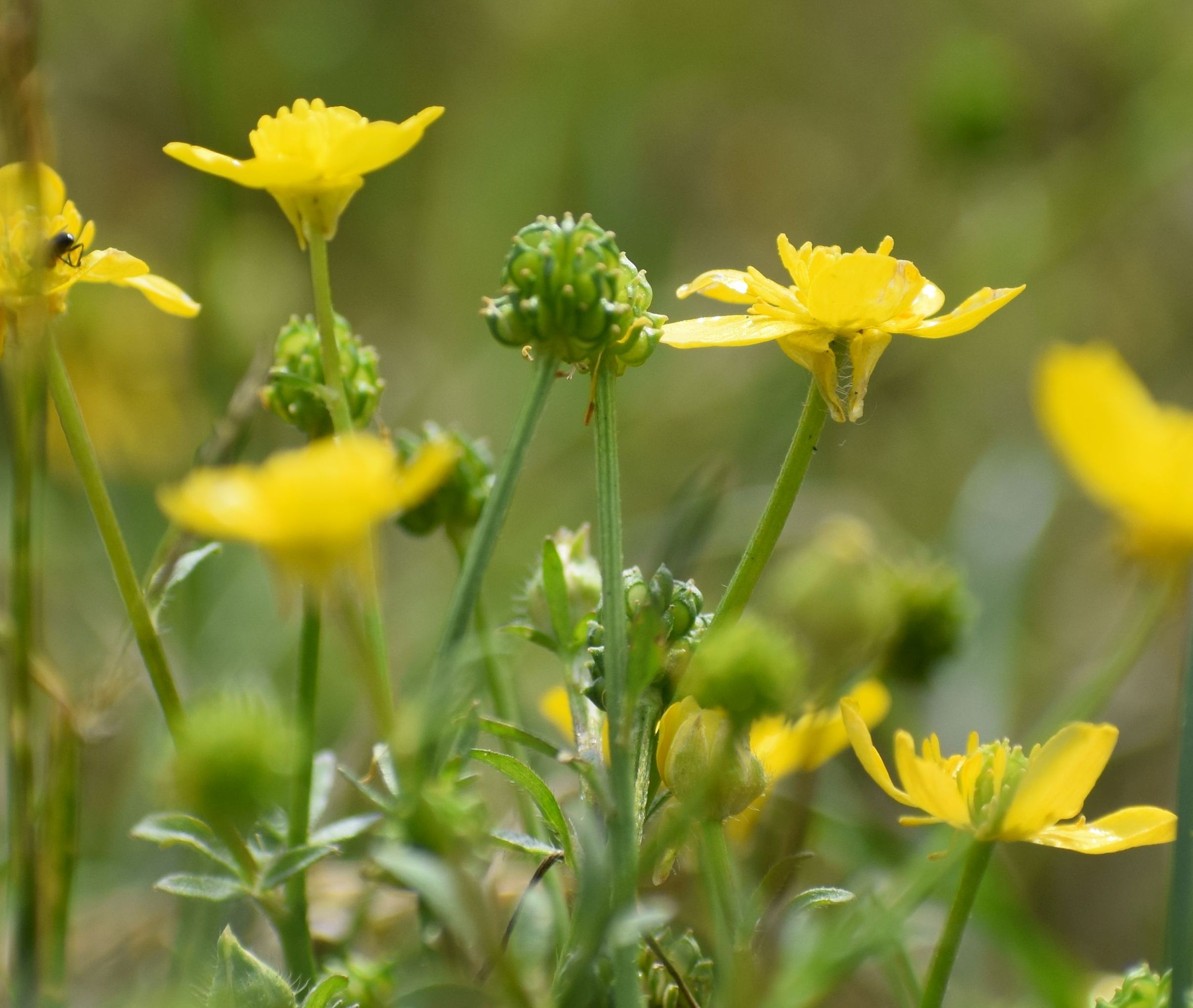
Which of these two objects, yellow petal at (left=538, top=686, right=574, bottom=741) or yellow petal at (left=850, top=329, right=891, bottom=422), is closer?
yellow petal at (left=850, top=329, right=891, bottom=422)

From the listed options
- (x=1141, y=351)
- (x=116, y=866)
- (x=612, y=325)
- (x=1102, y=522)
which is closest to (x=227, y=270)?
(x=116, y=866)

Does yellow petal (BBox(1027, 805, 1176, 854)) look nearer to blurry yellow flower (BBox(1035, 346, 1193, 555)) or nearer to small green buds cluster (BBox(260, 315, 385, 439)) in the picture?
blurry yellow flower (BBox(1035, 346, 1193, 555))

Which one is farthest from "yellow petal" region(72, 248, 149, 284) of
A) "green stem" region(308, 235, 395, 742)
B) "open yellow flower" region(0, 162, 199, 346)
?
"green stem" region(308, 235, 395, 742)

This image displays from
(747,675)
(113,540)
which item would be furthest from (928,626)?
(113,540)

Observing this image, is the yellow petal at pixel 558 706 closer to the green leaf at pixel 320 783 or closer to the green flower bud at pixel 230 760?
the green leaf at pixel 320 783

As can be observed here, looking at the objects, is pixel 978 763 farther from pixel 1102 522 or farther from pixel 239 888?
pixel 1102 522

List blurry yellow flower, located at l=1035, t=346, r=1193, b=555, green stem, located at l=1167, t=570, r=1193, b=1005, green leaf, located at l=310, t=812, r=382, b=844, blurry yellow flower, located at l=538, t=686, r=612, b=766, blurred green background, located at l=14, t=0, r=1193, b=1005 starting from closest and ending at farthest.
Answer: blurry yellow flower, located at l=1035, t=346, r=1193, b=555 < green stem, located at l=1167, t=570, r=1193, b=1005 < green leaf, located at l=310, t=812, r=382, b=844 < blurry yellow flower, located at l=538, t=686, r=612, b=766 < blurred green background, located at l=14, t=0, r=1193, b=1005
